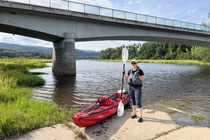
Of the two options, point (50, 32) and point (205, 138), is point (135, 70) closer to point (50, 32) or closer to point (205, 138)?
point (205, 138)

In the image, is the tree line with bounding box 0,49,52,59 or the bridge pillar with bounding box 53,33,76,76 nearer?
the bridge pillar with bounding box 53,33,76,76

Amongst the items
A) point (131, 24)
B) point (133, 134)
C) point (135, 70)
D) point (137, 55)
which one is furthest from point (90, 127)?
point (137, 55)

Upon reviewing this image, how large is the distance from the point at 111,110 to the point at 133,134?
1242 millimetres

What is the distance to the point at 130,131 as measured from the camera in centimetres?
404

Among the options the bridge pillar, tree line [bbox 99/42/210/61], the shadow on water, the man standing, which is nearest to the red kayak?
the man standing

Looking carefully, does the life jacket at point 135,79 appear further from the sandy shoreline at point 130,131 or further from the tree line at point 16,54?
the tree line at point 16,54

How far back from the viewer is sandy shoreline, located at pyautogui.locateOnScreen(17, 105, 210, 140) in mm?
3672

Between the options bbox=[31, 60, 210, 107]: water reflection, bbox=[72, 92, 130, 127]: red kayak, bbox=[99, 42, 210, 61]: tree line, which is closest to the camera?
bbox=[72, 92, 130, 127]: red kayak

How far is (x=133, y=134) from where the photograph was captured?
153 inches

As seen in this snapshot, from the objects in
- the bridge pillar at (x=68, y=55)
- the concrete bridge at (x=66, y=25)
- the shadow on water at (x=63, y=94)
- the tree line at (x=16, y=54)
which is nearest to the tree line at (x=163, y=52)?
the concrete bridge at (x=66, y=25)

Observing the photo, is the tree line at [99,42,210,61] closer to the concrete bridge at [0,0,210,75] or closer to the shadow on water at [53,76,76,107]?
the concrete bridge at [0,0,210,75]

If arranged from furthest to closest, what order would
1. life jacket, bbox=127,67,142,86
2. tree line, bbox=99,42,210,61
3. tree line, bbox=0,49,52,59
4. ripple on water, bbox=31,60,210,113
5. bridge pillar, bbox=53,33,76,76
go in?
tree line, bbox=0,49,52,59, tree line, bbox=99,42,210,61, bridge pillar, bbox=53,33,76,76, ripple on water, bbox=31,60,210,113, life jacket, bbox=127,67,142,86

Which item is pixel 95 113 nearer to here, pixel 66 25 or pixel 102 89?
pixel 102 89

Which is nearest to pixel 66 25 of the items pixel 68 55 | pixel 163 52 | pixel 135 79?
pixel 68 55
